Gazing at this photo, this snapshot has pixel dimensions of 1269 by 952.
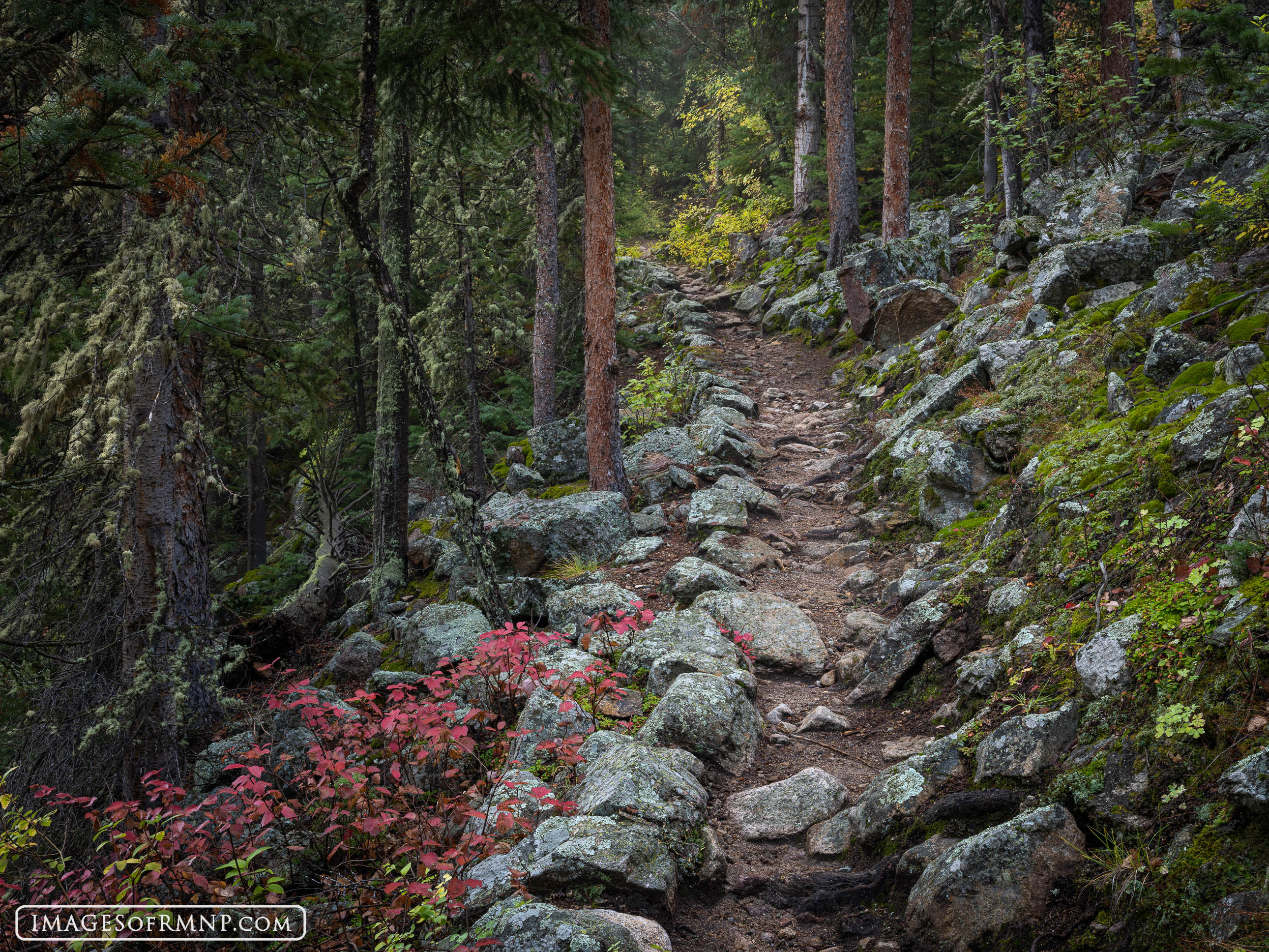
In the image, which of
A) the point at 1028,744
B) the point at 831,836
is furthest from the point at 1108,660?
the point at 831,836

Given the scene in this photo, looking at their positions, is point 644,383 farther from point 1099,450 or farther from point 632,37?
point 1099,450

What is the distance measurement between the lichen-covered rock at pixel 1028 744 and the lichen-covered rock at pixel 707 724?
1756 mm

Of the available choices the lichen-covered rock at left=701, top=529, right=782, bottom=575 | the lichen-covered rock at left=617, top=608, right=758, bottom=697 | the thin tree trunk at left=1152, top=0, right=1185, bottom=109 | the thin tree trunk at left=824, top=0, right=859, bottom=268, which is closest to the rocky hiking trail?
the lichen-covered rock at left=701, top=529, right=782, bottom=575

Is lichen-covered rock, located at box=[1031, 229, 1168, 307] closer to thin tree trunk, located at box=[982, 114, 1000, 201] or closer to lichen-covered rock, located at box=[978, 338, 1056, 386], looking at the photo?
lichen-covered rock, located at box=[978, 338, 1056, 386]

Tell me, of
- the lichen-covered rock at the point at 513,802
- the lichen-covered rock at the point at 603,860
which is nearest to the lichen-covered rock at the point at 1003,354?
the lichen-covered rock at the point at 603,860

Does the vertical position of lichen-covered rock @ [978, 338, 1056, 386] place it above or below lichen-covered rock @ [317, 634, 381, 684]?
above

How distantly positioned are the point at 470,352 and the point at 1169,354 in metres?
10.6

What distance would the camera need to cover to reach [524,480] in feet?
41.2

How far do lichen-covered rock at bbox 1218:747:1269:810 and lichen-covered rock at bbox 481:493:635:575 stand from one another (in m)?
7.22

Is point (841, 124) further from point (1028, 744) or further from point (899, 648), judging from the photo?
point (1028, 744)

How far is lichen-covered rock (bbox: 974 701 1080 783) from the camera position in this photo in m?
3.51

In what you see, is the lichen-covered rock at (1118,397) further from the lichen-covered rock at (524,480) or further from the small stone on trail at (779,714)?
the lichen-covered rock at (524,480)

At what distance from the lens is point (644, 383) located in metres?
15.0

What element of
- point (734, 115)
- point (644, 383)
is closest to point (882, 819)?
point (644, 383)
